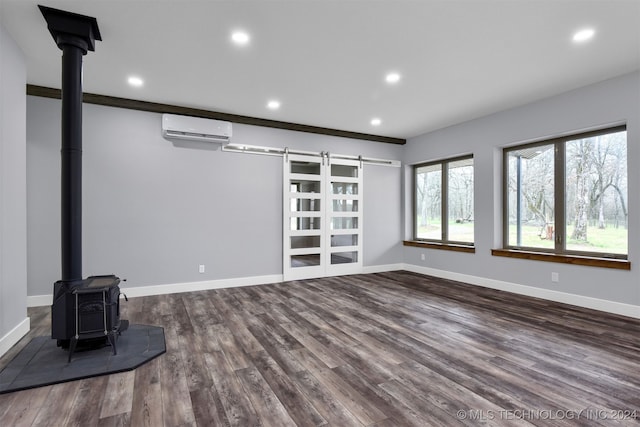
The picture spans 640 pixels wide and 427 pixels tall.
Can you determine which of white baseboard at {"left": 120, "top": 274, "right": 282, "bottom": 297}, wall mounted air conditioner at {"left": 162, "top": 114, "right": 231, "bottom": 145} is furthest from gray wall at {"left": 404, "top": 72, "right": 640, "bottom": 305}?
wall mounted air conditioner at {"left": 162, "top": 114, "right": 231, "bottom": 145}

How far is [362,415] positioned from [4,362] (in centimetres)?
278

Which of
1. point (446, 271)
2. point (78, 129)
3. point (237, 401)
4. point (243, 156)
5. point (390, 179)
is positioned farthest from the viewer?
point (390, 179)

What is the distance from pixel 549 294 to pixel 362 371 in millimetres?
3466

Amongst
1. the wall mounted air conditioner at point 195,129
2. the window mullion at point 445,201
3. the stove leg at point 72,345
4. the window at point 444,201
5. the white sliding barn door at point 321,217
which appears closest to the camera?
the stove leg at point 72,345

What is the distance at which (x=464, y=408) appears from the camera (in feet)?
6.32

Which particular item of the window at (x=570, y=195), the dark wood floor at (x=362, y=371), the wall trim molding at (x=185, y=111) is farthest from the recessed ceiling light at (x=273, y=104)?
the window at (x=570, y=195)

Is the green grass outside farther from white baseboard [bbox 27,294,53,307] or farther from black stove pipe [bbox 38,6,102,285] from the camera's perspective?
white baseboard [bbox 27,294,53,307]

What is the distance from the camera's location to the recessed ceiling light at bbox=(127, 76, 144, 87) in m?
3.81

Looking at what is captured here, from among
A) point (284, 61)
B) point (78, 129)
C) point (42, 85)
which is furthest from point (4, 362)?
point (284, 61)

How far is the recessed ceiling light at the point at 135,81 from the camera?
381 centimetres

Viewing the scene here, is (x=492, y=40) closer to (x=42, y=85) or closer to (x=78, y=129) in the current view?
(x=78, y=129)

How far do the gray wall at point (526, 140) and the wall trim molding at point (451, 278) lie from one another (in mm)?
65

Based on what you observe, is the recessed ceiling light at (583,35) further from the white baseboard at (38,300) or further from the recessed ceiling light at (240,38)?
the white baseboard at (38,300)

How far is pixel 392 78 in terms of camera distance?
3830mm
